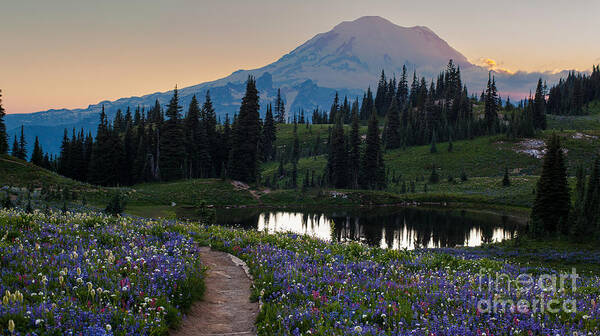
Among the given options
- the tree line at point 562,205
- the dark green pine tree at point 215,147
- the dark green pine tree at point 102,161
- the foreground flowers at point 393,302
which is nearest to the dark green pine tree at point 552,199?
the tree line at point 562,205

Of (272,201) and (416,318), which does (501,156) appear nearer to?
(272,201)

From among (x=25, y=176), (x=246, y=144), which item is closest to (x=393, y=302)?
(x=25, y=176)

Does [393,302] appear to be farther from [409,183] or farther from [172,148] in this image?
[409,183]

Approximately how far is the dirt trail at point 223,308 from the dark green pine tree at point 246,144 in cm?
6636

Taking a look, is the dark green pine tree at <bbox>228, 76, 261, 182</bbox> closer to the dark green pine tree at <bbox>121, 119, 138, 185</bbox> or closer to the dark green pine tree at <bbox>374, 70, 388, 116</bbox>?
the dark green pine tree at <bbox>121, 119, 138, 185</bbox>

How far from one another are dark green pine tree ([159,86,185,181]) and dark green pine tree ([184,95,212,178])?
6039mm

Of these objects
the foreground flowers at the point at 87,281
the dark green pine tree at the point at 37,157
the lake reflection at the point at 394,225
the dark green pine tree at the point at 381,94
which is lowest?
the lake reflection at the point at 394,225

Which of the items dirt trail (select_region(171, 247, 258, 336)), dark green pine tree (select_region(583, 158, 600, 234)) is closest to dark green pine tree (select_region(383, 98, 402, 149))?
dark green pine tree (select_region(583, 158, 600, 234))

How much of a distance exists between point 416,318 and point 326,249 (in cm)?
656

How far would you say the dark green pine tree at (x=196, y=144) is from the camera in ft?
292

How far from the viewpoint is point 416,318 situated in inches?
262

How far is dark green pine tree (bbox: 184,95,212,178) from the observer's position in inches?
3508

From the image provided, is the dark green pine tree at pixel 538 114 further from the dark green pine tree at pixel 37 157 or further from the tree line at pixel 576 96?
the dark green pine tree at pixel 37 157

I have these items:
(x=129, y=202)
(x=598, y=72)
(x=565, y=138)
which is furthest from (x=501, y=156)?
(x=598, y=72)
